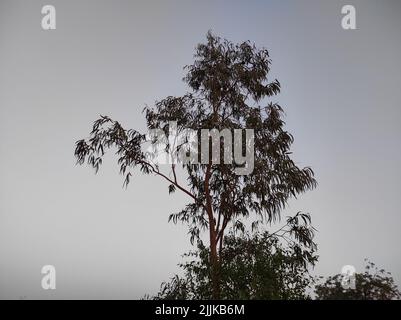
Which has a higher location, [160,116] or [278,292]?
[160,116]

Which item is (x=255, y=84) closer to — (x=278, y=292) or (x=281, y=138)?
(x=281, y=138)

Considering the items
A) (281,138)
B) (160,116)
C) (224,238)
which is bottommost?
(224,238)

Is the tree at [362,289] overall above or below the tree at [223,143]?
below

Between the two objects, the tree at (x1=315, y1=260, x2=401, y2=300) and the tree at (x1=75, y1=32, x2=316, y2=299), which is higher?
the tree at (x1=75, y1=32, x2=316, y2=299)

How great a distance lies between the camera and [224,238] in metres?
11.6
